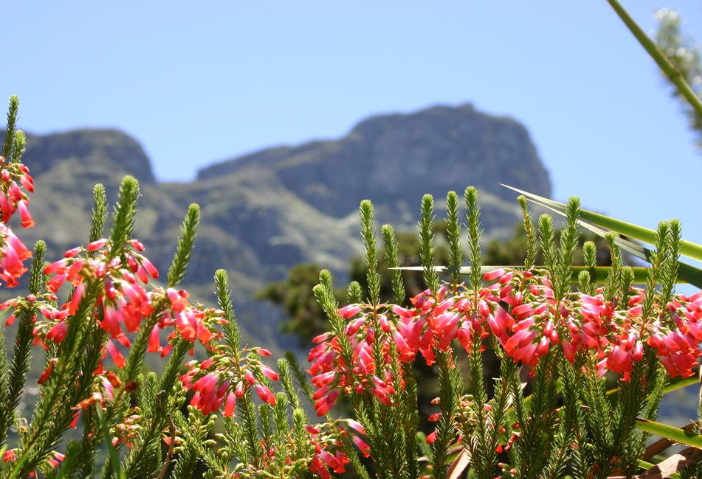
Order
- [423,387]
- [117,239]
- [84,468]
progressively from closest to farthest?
1. [117,239]
2. [84,468]
3. [423,387]

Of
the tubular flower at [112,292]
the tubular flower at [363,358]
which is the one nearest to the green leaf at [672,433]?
the tubular flower at [363,358]

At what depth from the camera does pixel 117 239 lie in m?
1.54

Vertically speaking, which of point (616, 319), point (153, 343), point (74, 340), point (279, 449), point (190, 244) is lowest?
point (279, 449)

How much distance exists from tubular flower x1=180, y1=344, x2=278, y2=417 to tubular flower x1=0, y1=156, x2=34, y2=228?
916 mm

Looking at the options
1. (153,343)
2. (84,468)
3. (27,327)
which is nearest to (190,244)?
(153,343)

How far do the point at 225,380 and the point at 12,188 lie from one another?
3.58 feet

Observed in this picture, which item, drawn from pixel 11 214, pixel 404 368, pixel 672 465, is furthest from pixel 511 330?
pixel 11 214

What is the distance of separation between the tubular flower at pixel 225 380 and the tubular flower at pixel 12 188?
3.00 feet

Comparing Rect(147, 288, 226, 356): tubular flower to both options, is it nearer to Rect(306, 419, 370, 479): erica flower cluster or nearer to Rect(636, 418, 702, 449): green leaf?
Rect(306, 419, 370, 479): erica flower cluster

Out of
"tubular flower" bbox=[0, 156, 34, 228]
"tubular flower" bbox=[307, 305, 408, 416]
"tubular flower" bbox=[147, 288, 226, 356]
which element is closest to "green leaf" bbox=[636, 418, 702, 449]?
"tubular flower" bbox=[307, 305, 408, 416]

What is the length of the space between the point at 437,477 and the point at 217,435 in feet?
2.35

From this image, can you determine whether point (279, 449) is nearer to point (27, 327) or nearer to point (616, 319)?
point (27, 327)

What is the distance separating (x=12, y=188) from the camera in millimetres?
2680

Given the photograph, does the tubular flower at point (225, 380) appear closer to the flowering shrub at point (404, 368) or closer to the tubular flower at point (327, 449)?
the flowering shrub at point (404, 368)
